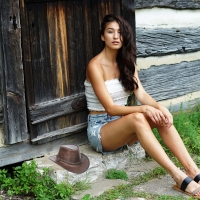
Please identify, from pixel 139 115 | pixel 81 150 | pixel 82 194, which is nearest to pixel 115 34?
pixel 139 115

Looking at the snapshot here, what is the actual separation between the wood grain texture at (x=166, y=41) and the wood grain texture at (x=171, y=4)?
241mm

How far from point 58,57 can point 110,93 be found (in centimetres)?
56

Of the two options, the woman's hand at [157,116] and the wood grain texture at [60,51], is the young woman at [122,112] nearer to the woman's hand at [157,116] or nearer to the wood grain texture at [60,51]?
the woman's hand at [157,116]

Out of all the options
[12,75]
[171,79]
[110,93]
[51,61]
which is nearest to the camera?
[12,75]

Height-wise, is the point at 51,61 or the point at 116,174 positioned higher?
the point at 51,61

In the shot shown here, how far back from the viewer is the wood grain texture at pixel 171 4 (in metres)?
5.08

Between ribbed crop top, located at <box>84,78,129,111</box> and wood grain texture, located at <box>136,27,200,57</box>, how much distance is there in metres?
0.74

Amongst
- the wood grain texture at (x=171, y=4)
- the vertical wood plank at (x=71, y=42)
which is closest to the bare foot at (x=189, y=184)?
the vertical wood plank at (x=71, y=42)

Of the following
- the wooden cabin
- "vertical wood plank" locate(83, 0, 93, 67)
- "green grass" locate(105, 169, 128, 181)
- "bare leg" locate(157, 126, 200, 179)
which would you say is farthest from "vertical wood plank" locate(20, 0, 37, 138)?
→ "bare leg" locate(157, 126, 200, 179)

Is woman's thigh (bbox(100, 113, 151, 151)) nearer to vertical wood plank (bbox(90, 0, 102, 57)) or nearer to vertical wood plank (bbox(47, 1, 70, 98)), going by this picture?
vertical wood plank (bbox(47, 1, 70, 98))

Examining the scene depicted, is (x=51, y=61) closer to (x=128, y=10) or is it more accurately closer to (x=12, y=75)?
(x=12, y=75)

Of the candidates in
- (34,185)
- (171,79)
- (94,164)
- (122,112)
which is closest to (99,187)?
(94,164)

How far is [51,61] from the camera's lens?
4430mm

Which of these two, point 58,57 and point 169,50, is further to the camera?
point 169,50
